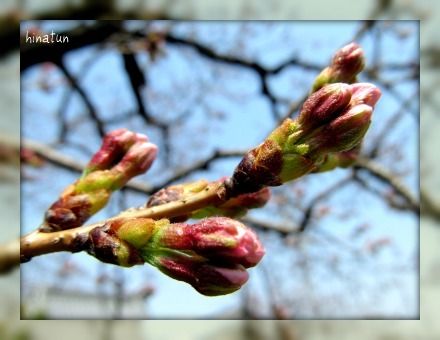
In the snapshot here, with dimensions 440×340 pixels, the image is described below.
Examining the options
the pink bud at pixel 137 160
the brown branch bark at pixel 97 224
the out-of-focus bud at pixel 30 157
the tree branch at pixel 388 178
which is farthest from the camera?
the out-of-focus bud at pixel 30 157

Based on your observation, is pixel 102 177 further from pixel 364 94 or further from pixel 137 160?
pixel 364 94

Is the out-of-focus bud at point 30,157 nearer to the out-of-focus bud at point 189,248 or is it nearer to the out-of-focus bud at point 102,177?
the out-of-focus bud at point 102,177

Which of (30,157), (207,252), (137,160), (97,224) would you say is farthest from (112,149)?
(30,157)

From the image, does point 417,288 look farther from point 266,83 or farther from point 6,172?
point 6,172

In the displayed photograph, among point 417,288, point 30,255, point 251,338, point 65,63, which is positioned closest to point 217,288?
point 30,255

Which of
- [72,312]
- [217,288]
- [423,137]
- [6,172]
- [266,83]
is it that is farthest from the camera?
[423,137]

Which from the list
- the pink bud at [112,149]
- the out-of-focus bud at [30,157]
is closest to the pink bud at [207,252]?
the pink bud at [112,149]
